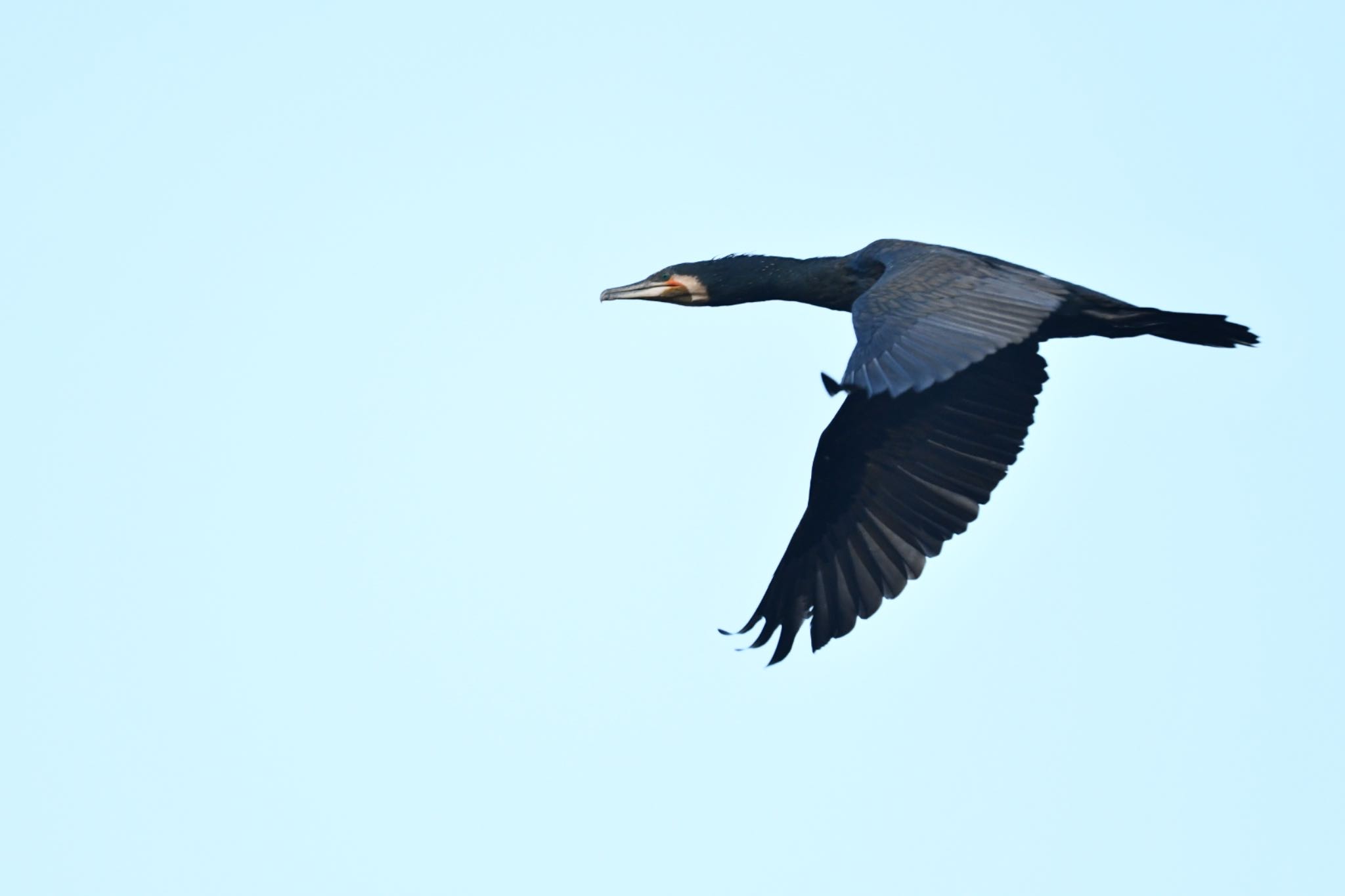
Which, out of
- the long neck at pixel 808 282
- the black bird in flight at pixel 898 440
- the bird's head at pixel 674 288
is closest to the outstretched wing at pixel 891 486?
the black bird in flight at pixel 898 440

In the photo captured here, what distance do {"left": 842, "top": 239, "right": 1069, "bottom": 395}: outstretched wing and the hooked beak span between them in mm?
1895

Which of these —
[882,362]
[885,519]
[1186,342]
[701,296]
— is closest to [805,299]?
[701,296]

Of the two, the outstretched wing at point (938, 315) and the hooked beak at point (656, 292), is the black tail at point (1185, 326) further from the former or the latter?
the hooked beak at point (656, 292)

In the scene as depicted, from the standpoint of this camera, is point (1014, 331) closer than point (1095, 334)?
Yes

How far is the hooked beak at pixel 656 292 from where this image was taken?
11.3 meters

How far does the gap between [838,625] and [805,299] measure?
207cm

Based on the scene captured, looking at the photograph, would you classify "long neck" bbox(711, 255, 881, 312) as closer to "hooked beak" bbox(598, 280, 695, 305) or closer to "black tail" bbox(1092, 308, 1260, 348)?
"hooked beak" bbox(598, 280, 695, 305)

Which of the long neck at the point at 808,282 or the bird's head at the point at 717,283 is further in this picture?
the bird's head at the point at 717,283

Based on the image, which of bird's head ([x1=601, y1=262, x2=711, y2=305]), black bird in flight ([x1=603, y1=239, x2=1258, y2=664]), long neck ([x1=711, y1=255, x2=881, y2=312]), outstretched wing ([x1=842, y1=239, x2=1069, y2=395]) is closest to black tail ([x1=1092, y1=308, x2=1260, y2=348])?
black bird in flight ([x1=603, y1=239, x2=1258, y2=664])

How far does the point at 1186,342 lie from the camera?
981cm

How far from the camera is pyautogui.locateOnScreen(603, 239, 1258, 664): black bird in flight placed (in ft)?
31.4

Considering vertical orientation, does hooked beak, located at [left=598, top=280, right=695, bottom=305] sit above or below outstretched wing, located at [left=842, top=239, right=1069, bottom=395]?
above

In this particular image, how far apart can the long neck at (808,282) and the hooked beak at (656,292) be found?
367 mm

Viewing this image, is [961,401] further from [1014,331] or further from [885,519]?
[1014,331]
